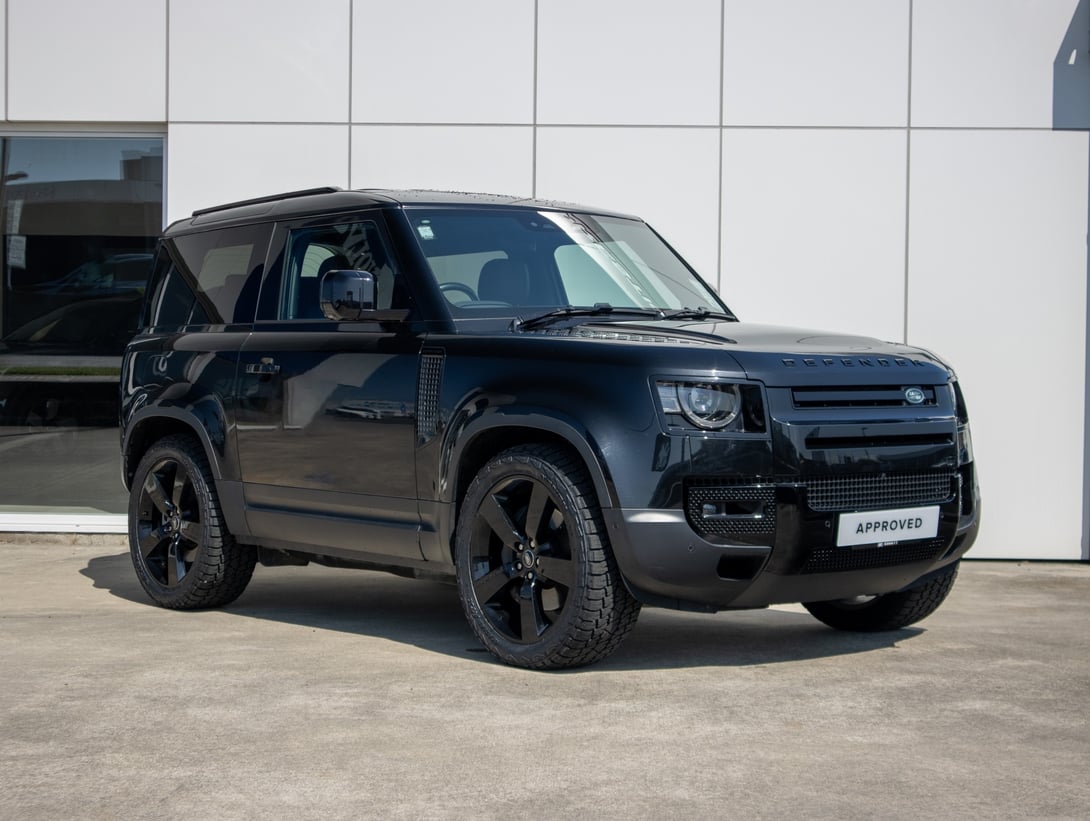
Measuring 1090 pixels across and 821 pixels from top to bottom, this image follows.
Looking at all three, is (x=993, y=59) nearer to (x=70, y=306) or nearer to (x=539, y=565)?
(x=539, y=565)

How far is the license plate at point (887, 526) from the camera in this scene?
534cm

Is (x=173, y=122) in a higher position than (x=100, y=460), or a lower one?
higher

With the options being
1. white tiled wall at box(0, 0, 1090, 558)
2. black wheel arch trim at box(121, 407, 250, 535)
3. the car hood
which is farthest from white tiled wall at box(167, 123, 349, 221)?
the car hood

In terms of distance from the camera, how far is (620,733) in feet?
14.9

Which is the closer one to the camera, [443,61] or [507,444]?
[507,444]

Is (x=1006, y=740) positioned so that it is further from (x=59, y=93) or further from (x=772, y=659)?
(x=59, y=93)

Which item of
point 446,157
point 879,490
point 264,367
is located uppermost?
point 446,157

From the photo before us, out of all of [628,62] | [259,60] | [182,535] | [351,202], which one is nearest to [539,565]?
[351,202]

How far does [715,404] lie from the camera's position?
5219 mm

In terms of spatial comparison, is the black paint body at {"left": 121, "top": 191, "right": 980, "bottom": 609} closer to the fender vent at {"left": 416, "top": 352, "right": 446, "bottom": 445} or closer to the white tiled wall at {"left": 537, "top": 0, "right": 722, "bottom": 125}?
the fender vent at {"left": 416, "top": 352, "right": 446, "bottom": 445}

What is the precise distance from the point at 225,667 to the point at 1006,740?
285cm

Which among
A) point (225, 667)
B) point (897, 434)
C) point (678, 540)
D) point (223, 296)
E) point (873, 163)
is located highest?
point (873, 163)

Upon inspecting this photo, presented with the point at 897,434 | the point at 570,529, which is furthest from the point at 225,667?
the point at 897,434

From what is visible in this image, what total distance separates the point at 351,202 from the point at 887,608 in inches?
117
